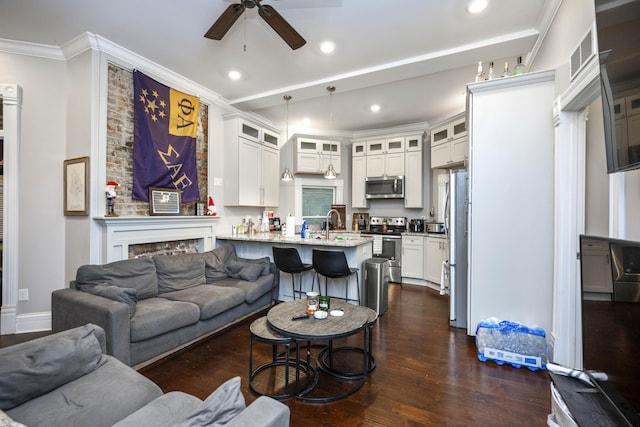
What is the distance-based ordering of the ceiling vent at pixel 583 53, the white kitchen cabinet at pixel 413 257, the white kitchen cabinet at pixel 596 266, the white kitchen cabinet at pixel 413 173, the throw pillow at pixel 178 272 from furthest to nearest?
the white kitchen cabinet at pixel 413 173 → the white kitchen cabinet at pixel 413 257 → the throw pillow at pixel 178 272 → the ceiling vent at pixel 583 53 → the white kitchen cabinet at pixel 596 266

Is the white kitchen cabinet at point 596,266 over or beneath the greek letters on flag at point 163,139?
beneath

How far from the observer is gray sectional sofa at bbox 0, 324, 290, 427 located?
107 cm

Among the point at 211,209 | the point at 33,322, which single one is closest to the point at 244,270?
the point at 211,209

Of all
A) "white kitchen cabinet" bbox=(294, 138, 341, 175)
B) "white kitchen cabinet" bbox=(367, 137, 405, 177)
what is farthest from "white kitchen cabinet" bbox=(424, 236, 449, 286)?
"white kitchen cabinet" bbox=(294, 138, 341, 175)

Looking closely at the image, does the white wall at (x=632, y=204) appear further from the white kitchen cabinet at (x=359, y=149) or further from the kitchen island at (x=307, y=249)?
the white kitchen cabinet at (x=359, y=149)

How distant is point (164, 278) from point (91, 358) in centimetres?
163

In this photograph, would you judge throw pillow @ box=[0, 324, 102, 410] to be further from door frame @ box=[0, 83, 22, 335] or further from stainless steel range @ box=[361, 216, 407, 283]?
stainless steel range @ box=[361, 216, 407, 283]

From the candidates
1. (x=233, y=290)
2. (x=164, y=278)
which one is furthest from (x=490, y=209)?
(x=164, y=278)

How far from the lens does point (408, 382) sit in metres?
2.27

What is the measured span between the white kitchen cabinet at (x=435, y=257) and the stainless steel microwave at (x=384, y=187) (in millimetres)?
1132

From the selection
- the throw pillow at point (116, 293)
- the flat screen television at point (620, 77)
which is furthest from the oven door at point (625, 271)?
the throw pillow at point (116, 293)

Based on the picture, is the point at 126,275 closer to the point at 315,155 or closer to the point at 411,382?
the point at 411,382

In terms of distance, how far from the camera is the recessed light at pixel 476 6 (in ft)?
8.05

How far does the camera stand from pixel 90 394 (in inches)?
55.7
